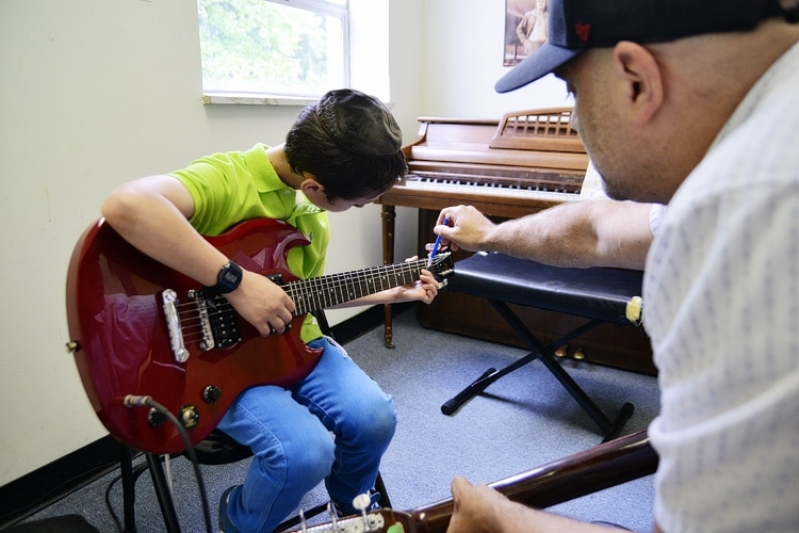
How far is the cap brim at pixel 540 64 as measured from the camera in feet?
2.06

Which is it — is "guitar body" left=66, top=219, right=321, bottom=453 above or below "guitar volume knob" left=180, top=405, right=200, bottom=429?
above

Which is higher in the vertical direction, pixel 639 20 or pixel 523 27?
pixel 523 27

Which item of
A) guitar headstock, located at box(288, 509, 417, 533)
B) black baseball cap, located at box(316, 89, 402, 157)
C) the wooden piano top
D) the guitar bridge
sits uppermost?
black baseball cap, located at box(316, 89, 402, 157)

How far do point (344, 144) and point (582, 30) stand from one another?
717 mm

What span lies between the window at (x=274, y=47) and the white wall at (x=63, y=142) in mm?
184

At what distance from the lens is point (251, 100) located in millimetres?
2049

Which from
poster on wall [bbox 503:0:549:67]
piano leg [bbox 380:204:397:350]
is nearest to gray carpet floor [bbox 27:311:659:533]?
piano leg [bbox 380:204:397:350]

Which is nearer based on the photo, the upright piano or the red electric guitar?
the red electric guitar

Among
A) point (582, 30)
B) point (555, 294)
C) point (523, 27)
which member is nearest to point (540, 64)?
point (582, 30)

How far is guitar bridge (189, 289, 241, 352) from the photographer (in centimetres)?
110

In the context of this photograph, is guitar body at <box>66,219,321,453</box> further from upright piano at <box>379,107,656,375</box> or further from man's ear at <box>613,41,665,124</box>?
upright piano at <box>379,107,656,375</box>

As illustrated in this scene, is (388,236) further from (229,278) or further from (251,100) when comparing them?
(229,278)

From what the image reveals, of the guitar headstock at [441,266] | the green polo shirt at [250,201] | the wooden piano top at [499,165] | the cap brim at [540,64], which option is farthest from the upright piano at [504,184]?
the cap brim at [540,64]

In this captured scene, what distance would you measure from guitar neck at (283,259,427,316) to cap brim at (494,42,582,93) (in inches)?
26.7
